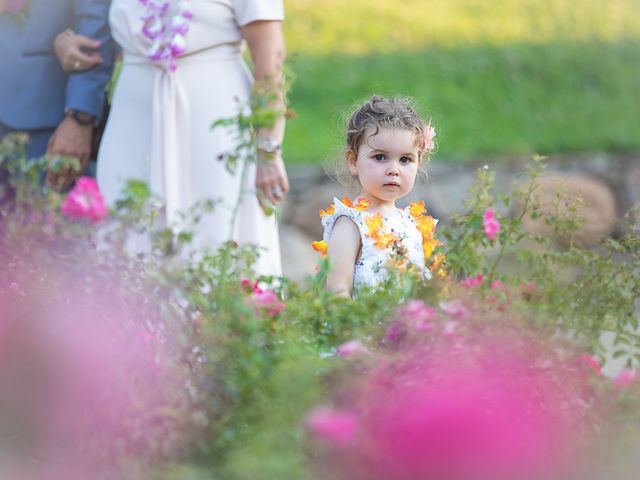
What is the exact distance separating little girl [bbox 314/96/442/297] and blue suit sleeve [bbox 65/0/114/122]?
3.27ft

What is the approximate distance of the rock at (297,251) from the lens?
260 inches

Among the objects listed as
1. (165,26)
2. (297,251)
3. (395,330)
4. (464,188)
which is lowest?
(297,251)

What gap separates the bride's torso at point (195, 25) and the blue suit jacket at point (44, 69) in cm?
19

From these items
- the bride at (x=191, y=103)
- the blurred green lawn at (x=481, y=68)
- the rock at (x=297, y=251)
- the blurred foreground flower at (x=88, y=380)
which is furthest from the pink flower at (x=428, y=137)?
the blurred green lawn at (x=481, y=68)

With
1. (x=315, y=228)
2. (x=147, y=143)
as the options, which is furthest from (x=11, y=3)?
(x=315, y=228)

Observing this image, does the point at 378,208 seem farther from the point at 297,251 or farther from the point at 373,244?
the point at 297,251

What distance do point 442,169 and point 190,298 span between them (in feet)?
17.6

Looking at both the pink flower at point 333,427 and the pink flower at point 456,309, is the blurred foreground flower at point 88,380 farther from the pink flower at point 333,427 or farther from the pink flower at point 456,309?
the pink flower at point 456,309

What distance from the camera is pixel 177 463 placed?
1.90 meters

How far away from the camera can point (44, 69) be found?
3.74 meters

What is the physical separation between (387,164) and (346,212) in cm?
18

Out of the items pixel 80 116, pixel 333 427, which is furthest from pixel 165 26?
pixel 333 427

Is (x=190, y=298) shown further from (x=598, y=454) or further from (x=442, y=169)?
(x=442, y=169)

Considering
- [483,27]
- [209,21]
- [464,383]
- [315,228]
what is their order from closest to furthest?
[464,383], [209,21], [315,228], [483,27]
